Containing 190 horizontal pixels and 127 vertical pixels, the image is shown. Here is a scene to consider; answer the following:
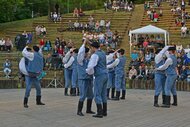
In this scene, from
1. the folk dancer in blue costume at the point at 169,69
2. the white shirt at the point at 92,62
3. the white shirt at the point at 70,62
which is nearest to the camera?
the white shirt at the point at 92,62

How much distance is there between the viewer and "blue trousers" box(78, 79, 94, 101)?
1381 centimetres

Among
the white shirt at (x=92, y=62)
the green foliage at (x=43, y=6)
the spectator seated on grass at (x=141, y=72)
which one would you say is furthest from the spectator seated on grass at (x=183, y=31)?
the white shirt at (x=92, y=62)

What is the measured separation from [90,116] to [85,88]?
2.52 feet

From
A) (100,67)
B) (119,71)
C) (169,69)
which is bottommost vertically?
(119,71)

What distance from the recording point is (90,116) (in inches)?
545

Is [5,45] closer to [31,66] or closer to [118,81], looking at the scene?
[118,81]

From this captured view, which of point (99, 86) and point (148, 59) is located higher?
point (148, 59)

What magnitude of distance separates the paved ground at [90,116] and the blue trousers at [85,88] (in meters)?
0.54

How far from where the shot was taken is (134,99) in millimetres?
19266

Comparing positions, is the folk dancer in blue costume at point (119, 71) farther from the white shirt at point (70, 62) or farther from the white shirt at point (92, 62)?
the white shirt at point (92, 62)

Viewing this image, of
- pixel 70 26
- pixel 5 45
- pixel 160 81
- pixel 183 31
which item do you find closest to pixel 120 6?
pixel 70 26

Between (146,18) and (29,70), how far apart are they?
26.6 metres

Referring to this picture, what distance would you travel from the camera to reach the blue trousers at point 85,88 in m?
13.8

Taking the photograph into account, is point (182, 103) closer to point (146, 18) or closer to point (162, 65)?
point (162, 65)
